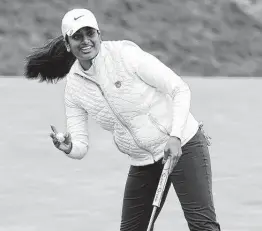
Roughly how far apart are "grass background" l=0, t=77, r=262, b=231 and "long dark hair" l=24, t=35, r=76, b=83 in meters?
1.80

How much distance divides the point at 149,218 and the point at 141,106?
2.17ft

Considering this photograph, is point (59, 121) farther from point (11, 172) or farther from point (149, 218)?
point (149, 218)

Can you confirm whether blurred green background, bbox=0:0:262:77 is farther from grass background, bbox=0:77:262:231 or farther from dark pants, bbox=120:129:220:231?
dark pants, bbox=120:129:220:231

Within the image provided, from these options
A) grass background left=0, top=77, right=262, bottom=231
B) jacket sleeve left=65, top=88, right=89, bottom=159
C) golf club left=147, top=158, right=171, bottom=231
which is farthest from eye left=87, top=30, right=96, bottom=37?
grass background left=0, top=77, right=262, bottom=231

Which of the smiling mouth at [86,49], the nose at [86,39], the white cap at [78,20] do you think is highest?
the white cap at [78,20]

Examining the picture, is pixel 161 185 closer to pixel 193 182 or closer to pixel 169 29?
pixel 193 182

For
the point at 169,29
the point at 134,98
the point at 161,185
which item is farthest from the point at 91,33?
the point at 169,29

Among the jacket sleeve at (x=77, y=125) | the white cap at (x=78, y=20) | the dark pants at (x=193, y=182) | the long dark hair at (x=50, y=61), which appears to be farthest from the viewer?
the long dark hair at (x=50, y=61)

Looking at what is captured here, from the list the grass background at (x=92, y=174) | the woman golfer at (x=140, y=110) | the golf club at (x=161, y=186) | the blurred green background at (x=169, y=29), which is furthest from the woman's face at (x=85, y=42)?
the blurred green background at (x=169, y=29)

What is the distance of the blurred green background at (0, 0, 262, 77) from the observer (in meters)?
24.8

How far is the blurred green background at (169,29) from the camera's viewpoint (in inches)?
975

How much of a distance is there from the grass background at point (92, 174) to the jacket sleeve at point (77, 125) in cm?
197

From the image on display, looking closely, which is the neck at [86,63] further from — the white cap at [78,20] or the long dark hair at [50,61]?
the long dark hair at [50,61]

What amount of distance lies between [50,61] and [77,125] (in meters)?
0.40
